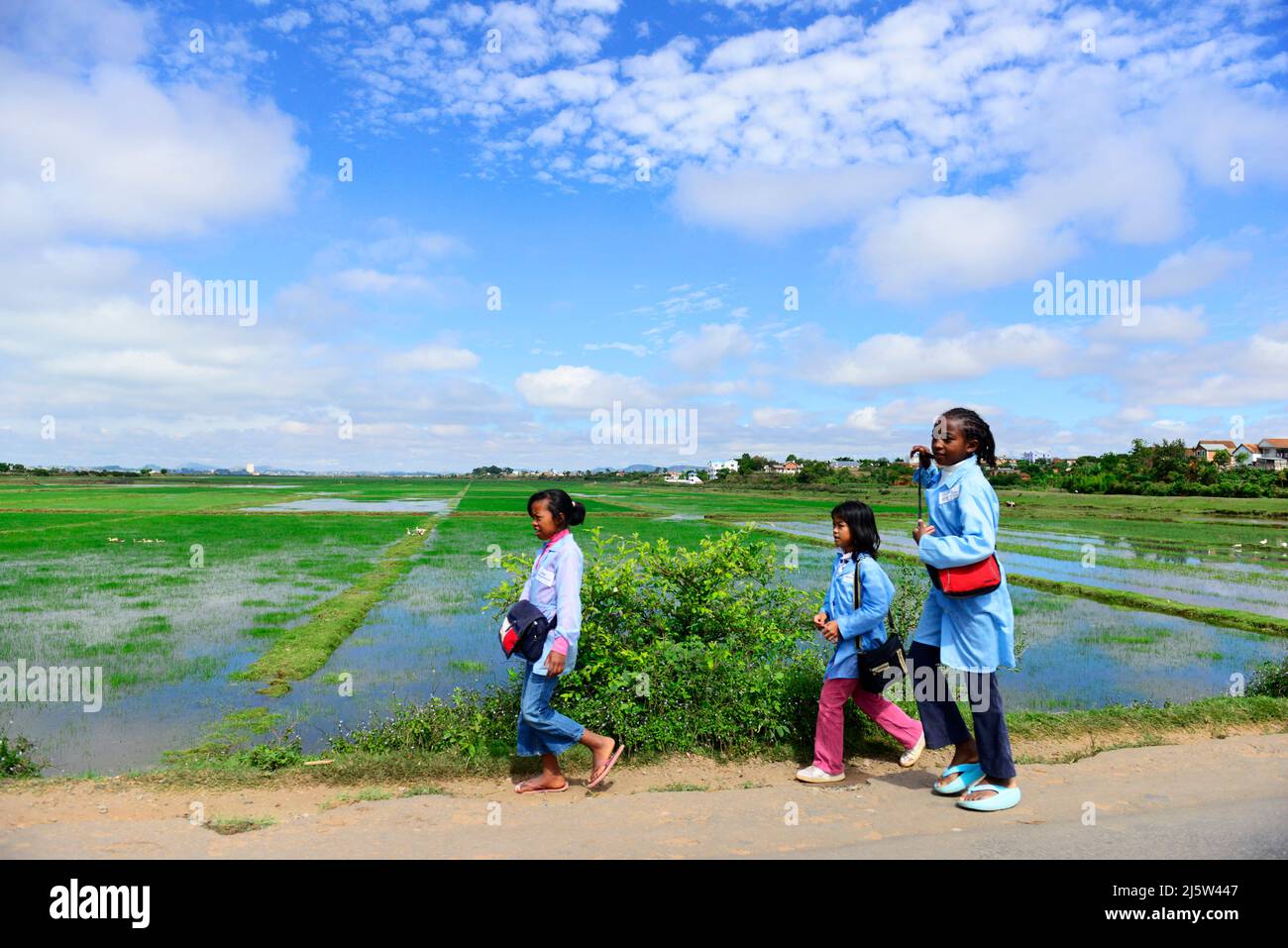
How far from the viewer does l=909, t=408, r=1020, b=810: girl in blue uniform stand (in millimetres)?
3953

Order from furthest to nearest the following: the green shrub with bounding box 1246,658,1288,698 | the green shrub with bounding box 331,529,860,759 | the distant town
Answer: the distant town, the green shrub with bounding box 1246,658,1288,698, the green shrub with bounding box 331,529,860,759

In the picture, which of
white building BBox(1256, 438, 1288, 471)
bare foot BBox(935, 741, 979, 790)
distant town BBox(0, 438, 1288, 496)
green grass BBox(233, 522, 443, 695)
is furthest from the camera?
white building BBox(1256, 438, 1288, 471)

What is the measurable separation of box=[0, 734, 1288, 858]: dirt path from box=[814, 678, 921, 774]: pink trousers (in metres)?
0.18

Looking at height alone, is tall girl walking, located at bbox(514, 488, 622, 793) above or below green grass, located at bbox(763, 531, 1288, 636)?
above

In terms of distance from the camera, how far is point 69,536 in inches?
1078

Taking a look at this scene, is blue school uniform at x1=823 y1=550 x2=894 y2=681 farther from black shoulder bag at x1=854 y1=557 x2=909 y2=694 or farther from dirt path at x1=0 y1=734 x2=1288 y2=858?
dirt path at x1=0 y1=734 x2=1288 y2=858

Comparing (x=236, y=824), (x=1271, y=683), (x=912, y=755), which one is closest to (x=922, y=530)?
(x=912, y=755)

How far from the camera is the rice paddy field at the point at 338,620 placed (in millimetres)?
8469

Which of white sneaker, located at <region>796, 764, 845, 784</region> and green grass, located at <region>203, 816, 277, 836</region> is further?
white sneaker, located at <region>796, 764, 845, 784</region>

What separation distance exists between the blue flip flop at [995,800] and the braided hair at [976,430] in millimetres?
1775

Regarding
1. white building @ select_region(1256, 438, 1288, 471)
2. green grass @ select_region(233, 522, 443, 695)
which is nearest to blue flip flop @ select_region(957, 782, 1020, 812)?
green grass @ select_region(233, 522, 443, 695)

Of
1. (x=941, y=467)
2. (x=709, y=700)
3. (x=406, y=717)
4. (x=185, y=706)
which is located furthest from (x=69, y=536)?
(x=941, y=467)
